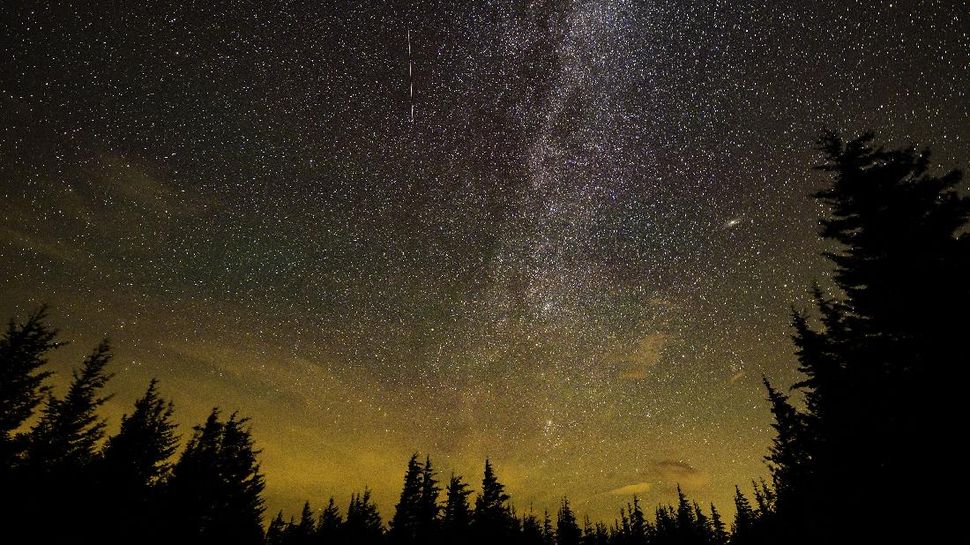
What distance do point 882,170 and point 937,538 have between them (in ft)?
27.8

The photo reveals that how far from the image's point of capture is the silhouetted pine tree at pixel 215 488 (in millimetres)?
20531

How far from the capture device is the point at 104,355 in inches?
838

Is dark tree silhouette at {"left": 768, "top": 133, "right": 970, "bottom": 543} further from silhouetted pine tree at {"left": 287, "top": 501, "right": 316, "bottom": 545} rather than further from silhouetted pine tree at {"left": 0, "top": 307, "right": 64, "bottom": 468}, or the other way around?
silhouetted pine tree at {"left": 287, "top": 501, "right": 316, "bottom": 545}

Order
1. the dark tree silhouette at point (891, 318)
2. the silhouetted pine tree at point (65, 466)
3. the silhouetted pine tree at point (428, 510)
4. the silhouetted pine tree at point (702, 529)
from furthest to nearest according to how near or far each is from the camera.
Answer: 1. the silhouetted pine tree at point (702, 529)
2. the silhouetted pine tree at point (428, 510)
3. the silhouetted pine tree at point (65, 466)
4. the dark tree silhouette at point (891, 318)

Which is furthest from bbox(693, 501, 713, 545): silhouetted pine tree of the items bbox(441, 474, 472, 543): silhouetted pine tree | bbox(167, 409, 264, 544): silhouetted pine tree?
bbox(167, 409, 264, 544): silhouetted pine tree

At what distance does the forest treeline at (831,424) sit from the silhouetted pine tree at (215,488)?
0.07 m

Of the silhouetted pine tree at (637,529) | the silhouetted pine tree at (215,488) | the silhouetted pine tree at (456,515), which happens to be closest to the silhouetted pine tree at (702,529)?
the silhouetted pine tree at (637,529)

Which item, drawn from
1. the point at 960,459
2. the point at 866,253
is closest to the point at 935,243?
the point at 866,253

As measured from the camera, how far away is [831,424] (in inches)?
534

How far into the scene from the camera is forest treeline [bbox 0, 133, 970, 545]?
9.04 meters

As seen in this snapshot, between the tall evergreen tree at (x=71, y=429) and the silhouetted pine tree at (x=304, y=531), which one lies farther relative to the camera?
the silhouetted pine tree at (x=304, y=531)

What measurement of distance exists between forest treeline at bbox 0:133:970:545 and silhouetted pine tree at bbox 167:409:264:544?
0.07 meters

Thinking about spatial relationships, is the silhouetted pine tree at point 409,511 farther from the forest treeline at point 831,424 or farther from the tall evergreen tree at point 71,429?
the tall evergreen tree at point 71,429

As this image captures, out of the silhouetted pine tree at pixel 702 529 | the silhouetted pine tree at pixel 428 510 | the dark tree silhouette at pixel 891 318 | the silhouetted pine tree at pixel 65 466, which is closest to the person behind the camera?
the dark tree silhouette at pixel 891 318
